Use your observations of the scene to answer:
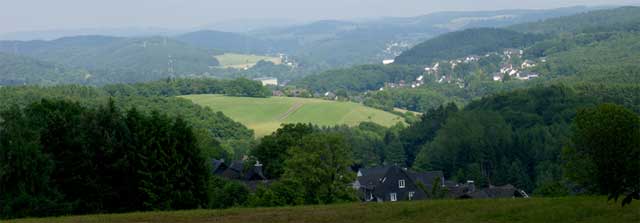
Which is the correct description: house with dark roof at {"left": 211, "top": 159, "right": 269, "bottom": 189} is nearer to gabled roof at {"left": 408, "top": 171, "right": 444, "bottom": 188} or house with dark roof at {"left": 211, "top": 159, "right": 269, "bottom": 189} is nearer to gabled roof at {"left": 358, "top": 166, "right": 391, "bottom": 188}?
gabled roof at {"left": 358, "top": 166, "right": 391, "bottom": 188}

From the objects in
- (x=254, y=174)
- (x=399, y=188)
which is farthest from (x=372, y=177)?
(x=254, y=174)

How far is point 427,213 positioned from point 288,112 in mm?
108371

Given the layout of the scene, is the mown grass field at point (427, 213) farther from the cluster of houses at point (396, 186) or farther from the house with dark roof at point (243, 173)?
the cluster of houses at point (396, 186)

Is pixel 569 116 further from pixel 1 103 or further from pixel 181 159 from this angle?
pixel 181 159

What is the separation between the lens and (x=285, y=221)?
25.8 m

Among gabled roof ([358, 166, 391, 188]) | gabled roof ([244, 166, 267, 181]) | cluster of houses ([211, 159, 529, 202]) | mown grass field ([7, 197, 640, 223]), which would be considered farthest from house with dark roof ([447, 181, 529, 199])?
mown grass field ([7, 197, 640, 223])

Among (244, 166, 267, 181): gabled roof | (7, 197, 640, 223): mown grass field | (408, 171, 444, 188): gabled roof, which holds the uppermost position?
(7, 197, 640, 223): mown grass field

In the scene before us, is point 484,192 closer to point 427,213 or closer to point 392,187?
point 392,187

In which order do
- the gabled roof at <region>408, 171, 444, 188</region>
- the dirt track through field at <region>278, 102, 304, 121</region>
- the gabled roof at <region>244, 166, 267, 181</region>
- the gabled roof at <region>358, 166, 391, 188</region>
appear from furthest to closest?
1. the dirt track through field at <region>278, 102, 304, 121</region>
2. the gabled roof at <region>408, 171, 444, 188</region>
3. the gabled roof at <region>358, 166, 391, 188</region>
4. the gabled roof at <region>244, 166, 267, 181</region>

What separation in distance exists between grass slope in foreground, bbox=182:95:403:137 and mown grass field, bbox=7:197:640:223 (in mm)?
88889

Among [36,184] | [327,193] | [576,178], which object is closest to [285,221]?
[36,184]

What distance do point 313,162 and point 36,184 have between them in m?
13.7

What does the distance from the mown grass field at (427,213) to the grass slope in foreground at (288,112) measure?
8889cm

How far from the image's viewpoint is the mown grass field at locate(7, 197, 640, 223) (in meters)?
24.4
